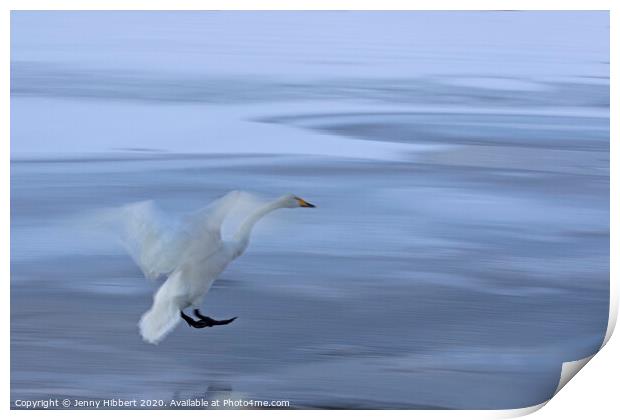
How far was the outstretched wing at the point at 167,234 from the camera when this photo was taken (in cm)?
231

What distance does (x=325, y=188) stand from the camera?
2.33 m

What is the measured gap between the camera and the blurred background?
7.59 feet

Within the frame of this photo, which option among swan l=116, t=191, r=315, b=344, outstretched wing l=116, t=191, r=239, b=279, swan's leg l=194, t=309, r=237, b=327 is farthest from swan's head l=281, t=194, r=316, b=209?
swan's leg l=194, t=309, r=237, b=327

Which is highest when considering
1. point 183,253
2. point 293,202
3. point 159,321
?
point 293,202

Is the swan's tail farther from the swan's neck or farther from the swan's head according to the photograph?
the swan's head

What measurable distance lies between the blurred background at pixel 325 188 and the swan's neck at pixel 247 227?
0.11ft

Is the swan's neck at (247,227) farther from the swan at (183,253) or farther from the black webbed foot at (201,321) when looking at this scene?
the black webbed foot at (201,321)

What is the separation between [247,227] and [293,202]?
0.13 m

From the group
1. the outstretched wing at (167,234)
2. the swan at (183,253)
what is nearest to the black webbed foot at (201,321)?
the swan at (183,253)

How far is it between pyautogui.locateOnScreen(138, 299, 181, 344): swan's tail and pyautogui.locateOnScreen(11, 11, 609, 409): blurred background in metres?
0.03

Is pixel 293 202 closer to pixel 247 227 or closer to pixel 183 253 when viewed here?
pixel 247 227

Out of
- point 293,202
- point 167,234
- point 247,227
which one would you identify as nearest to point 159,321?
point 167,234
